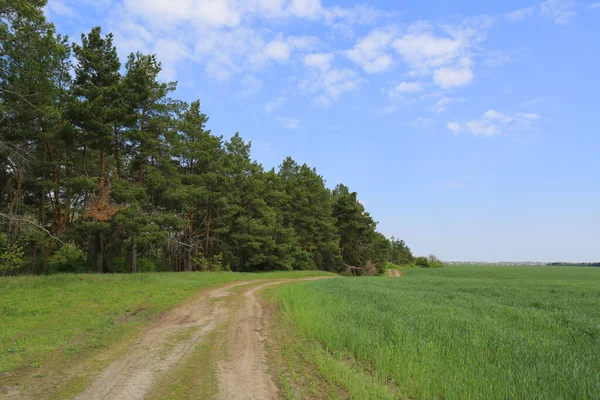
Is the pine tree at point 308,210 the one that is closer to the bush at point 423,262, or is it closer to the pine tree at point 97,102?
the pine tree at point 97,102

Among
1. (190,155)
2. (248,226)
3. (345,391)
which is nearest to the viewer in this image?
(345,391)

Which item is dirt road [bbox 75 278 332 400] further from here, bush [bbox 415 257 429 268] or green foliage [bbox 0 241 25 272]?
bush [bbox 415 257 429 268]

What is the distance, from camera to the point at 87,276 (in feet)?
57.5

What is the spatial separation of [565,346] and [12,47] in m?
24.4

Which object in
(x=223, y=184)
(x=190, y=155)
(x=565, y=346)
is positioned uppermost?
(x=190, y=155)

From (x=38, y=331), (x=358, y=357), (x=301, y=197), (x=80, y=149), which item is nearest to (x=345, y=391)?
(x=358, y=357)

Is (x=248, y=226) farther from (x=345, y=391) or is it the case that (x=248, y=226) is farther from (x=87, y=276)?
(x=345, y=391)

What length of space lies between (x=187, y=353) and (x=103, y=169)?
19417 mm

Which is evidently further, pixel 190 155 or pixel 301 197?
pixel 301 197

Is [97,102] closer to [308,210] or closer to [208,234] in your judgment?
[208,234]

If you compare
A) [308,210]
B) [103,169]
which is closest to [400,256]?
[308,210]

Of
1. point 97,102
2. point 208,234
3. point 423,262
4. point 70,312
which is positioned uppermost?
point 97,102

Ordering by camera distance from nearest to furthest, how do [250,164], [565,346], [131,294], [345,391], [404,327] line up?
[345,391]
[565,346]
[404,327]
[131,294]
[250,164]

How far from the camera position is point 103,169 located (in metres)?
21.7
